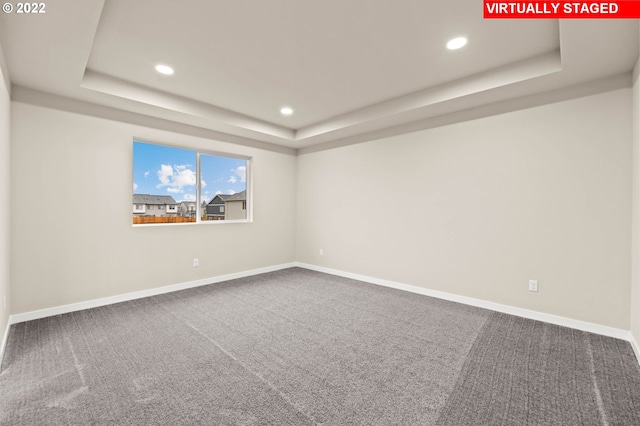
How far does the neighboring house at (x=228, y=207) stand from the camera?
4.70m

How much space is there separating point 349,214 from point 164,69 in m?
3.23

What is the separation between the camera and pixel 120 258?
11.8ft

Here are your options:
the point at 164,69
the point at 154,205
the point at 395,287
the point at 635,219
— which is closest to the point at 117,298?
the point at 154,205

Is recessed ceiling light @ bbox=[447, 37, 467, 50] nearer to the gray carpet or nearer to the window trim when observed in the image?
the gray carpet

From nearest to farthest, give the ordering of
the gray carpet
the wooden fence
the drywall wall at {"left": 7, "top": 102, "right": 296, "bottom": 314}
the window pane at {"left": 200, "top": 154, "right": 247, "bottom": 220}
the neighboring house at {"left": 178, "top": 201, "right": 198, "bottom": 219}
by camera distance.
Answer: the gray carpet < the drywall wall at {"left": 7, "top": 102, "right": 296, "bottom": 314} < the wooden fence < the neighboring house at {"left": 178, "top": 201, "right": 198, "bottom": 219} < the window pane at {"left": 200, "top": 154, "right": 247, "bottom": 220}

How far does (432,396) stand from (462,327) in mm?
1279

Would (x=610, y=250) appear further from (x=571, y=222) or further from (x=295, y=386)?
(x=295, y=386)

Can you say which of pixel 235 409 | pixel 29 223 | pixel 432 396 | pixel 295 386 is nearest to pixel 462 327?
pixel 432 396

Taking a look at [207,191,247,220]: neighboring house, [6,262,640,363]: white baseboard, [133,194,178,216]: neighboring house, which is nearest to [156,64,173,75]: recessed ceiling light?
[133,194,178,216]: neighboring house

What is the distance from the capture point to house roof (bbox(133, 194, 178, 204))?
388 centimetres

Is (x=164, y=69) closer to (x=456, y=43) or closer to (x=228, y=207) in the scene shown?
(x=228, y=207)

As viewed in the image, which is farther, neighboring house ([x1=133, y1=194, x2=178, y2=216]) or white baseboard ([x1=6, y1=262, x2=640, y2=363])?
neighboring house ([x1=133, y1=194, x2=178, y2=216])

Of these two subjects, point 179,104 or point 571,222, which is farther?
point 179,104

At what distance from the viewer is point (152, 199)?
13.3ft
